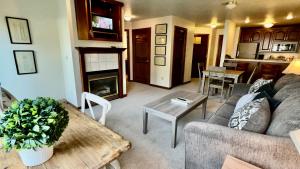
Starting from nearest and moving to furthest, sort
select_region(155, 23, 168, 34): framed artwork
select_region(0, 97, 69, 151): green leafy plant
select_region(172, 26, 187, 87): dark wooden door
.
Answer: select_region(0, 97, 69, 151): green leafy plant < select_region(155, 23, 168, 34): framed artwork < select_region(172, 26, 187, 87): dark wooden door

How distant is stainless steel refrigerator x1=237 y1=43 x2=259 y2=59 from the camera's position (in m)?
6.11

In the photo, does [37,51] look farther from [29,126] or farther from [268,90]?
[268,90]

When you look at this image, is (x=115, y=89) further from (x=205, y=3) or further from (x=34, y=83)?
(x=205, y=3)

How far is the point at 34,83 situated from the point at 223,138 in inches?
143

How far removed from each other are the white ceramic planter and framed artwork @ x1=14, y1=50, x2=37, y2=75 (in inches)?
115

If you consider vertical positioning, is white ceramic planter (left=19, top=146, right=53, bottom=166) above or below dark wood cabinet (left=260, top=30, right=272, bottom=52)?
below

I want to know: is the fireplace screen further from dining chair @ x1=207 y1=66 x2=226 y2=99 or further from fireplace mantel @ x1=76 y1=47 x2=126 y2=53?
dining chair @ x1=207 y1=66 x2=226 y2=99

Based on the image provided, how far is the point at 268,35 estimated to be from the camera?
19.2ft

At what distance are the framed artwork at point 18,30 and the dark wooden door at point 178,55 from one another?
3.75 metres

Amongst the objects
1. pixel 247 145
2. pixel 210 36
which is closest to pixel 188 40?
pixel 210 36

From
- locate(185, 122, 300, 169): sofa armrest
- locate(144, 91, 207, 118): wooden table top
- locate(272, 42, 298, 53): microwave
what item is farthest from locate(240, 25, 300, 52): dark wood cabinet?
locate(185, 122, 300, 169): sofa armrest

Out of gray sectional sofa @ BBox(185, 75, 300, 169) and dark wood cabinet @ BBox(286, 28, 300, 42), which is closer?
gray sectional sofa @ BBox(185, 75, 300, 169)

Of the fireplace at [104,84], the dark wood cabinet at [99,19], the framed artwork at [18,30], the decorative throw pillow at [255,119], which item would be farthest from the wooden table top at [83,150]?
the framed artwork at [18,30]

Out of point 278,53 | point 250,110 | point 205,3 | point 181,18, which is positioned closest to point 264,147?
point 250,110
